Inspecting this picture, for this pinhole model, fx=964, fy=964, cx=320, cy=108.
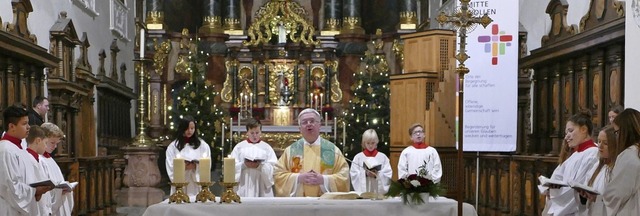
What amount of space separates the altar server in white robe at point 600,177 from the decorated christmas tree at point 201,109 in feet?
51.3

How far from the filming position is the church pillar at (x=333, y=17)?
27328 mm

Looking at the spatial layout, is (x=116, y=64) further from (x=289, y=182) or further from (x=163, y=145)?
(x=289, y=182)

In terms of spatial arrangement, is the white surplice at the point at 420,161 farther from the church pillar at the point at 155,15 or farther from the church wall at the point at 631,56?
the church pillar at the point at 155,15

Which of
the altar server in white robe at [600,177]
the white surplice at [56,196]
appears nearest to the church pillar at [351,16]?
the white surplice at [56,196]

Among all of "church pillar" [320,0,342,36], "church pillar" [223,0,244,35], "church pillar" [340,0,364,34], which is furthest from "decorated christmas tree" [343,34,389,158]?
"church pillar" [223,0,244,35]

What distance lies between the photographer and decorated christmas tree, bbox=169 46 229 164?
23328mm

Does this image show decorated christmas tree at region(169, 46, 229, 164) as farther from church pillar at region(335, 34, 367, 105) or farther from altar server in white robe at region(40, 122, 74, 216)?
altar server in white robe at region(40, 122, 74, 216)

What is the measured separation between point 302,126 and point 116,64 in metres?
14.9

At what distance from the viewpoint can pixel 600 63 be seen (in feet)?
40.9

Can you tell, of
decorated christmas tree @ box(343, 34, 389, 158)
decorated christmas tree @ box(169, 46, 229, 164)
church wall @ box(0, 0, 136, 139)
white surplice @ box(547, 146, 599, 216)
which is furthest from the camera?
decorated christmas tree @ box(169, 46, 229, 164)

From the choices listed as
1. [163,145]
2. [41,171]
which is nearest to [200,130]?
[163,145]

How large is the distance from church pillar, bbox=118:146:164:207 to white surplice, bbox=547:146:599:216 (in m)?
11.3

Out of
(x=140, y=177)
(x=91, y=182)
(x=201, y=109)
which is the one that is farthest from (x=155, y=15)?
(x=91, y=182)

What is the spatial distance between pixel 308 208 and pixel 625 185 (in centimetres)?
225
